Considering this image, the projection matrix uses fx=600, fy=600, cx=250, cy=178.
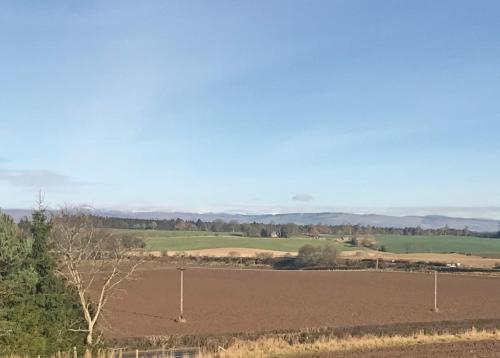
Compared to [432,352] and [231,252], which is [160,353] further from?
[231,252]

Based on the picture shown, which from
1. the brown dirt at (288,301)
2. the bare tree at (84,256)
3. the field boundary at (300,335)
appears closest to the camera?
the bare tree at (84,256)

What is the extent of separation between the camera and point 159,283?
69750 millimetres

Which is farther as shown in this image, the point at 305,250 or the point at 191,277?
the point at 305,250

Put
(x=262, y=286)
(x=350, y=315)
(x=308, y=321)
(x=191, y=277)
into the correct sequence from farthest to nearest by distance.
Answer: (x=191, y=277)
(x=262, y=286)
(x=350, y=315)
(x=308, y=321)

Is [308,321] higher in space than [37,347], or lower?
lower

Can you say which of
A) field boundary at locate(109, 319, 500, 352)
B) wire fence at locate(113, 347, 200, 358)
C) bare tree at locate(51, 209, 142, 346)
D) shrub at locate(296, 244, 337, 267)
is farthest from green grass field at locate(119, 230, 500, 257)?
bare tree at locate(51, 209, 142, 346)

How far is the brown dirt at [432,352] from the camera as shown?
20.7 meters

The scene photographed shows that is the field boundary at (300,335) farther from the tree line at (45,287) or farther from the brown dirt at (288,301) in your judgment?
the tree line at (45,287)

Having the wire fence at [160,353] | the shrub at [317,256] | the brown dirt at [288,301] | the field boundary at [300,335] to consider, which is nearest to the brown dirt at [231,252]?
the shrub at [317,256]

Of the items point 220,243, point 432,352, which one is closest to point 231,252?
point 220,243

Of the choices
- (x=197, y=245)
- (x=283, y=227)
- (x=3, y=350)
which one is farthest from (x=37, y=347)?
(x=283, y=227)

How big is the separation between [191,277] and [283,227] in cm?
11581

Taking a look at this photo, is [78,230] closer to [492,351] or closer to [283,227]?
[492,351]

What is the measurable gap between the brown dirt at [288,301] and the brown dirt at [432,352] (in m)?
16.6
